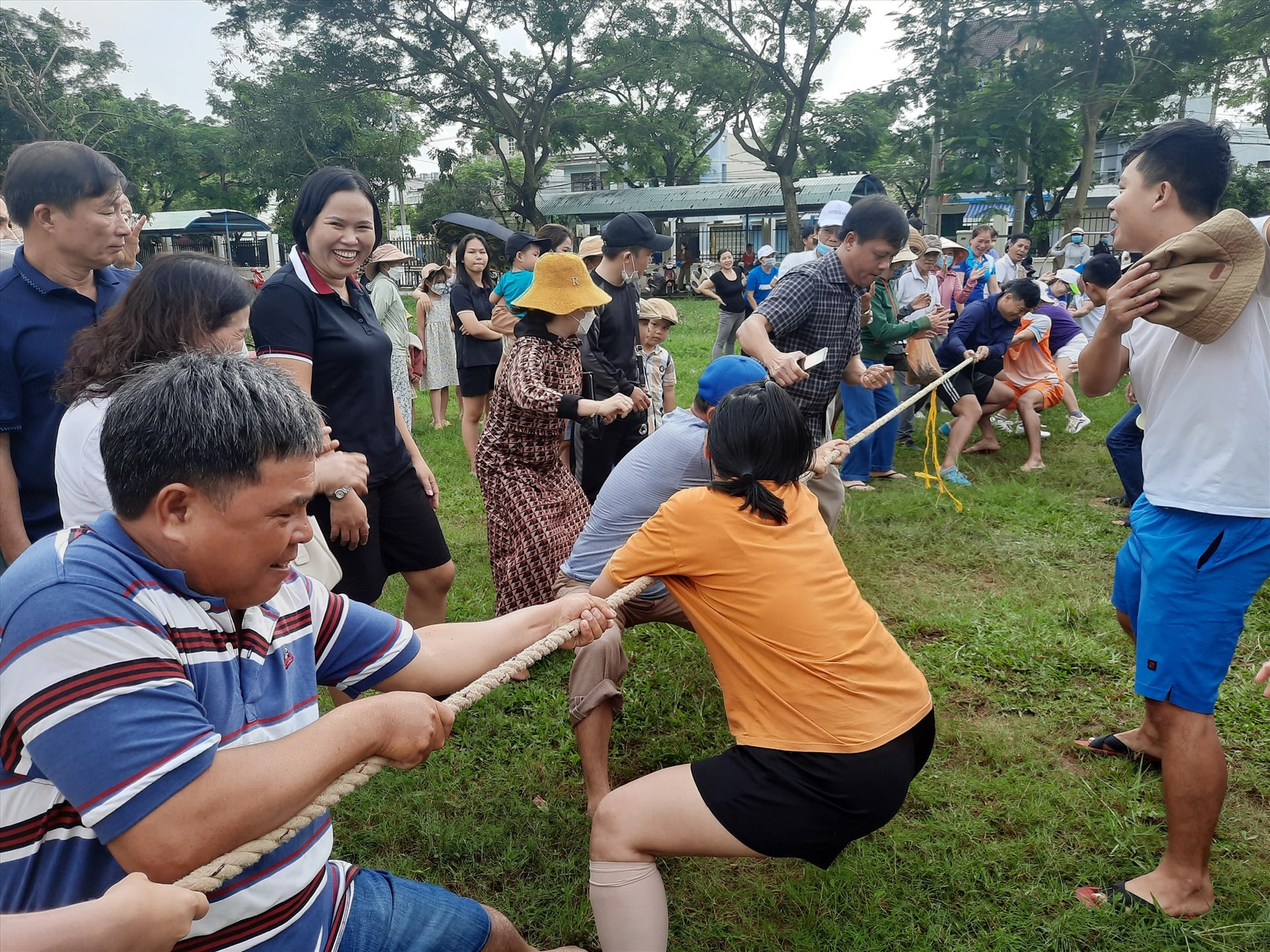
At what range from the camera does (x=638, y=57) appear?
2716 cm

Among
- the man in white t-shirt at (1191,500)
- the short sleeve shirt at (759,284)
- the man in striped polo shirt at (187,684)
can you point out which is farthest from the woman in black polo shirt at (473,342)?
the man in striped polo shirt at (187,684)

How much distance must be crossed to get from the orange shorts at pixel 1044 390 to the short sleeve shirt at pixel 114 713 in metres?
7.28

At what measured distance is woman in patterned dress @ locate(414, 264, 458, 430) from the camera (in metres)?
8.43

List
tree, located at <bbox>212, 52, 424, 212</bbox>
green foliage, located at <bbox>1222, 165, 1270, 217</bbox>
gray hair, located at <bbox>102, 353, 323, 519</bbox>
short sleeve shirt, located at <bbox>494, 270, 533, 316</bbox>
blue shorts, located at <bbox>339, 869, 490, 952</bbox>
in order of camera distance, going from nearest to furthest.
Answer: gray hair, located at <bbox>102, 353, 323, 519</bbox>, blue shorts, located at <bbox>339, 869, 490, 952</bbox>, short sleeve shirt, located at <bbox>494, 270, 533, 316</bbox>, green foliage, located at <bbox>1222, 165, 1270, 217</bbox>, tree, located at <bbox>212, 52, 424, 212</bbox>

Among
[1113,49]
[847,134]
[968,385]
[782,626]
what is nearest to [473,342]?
[968,385]

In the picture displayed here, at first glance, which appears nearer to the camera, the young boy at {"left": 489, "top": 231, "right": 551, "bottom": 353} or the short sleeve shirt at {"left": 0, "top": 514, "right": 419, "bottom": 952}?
the short sleeve shirt at {"left": 0, "top": 514, "right": 419, "bottom": 952}

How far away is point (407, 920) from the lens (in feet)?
5.52

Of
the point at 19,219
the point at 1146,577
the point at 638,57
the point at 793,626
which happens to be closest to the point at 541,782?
the point at 793,626

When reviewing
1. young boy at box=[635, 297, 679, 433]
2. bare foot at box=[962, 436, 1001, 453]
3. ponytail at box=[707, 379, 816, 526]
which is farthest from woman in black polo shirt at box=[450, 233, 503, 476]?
ponytail at box=[707, 379, 816, 526]

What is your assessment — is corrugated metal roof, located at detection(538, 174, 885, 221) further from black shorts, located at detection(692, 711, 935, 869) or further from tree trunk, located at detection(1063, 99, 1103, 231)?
black shorts, located at detection(692, 711, 935, 869)

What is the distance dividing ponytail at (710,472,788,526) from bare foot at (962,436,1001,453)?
248 inches

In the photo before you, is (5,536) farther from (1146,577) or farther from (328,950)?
(1146,577)

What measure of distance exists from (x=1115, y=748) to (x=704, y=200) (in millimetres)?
29517

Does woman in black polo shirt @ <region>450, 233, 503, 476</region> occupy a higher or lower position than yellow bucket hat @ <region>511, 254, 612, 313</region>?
lower
